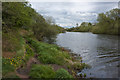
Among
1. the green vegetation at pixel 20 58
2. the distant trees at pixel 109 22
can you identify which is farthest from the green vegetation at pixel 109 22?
the green vegetation at pixel 20 58

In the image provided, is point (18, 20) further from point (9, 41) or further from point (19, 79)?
point (19, 79)

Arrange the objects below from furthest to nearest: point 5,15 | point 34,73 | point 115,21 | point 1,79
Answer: point 115,21
point 5,15
point 34,73
point 1,79

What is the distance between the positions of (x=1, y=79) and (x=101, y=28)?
60.2m

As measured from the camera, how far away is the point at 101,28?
5969 cm

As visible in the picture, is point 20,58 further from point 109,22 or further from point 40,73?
point 109,22

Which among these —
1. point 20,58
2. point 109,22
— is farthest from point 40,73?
point 109,22

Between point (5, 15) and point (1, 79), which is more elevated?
point (5, 15)

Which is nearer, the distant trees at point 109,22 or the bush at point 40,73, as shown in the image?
the bush at point 40,73

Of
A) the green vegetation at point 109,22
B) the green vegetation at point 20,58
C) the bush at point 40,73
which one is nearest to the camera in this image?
the bush at point 40,73

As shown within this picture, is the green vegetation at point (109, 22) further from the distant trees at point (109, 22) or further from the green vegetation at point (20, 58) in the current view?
the green vegetation at point (20, 58)

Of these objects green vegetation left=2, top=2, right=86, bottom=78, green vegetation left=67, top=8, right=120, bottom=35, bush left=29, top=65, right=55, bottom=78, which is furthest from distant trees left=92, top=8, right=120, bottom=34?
bush left=29, top=65, right=55, bottom=78

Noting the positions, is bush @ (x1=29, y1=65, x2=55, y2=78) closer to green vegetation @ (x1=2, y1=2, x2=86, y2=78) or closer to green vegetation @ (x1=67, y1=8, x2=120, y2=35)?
green vegetation @ (x1=2, y1=2, x2=86, y2=78)

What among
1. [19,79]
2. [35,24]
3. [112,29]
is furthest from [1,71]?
[112,29]

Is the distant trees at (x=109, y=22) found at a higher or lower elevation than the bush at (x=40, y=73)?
higher
